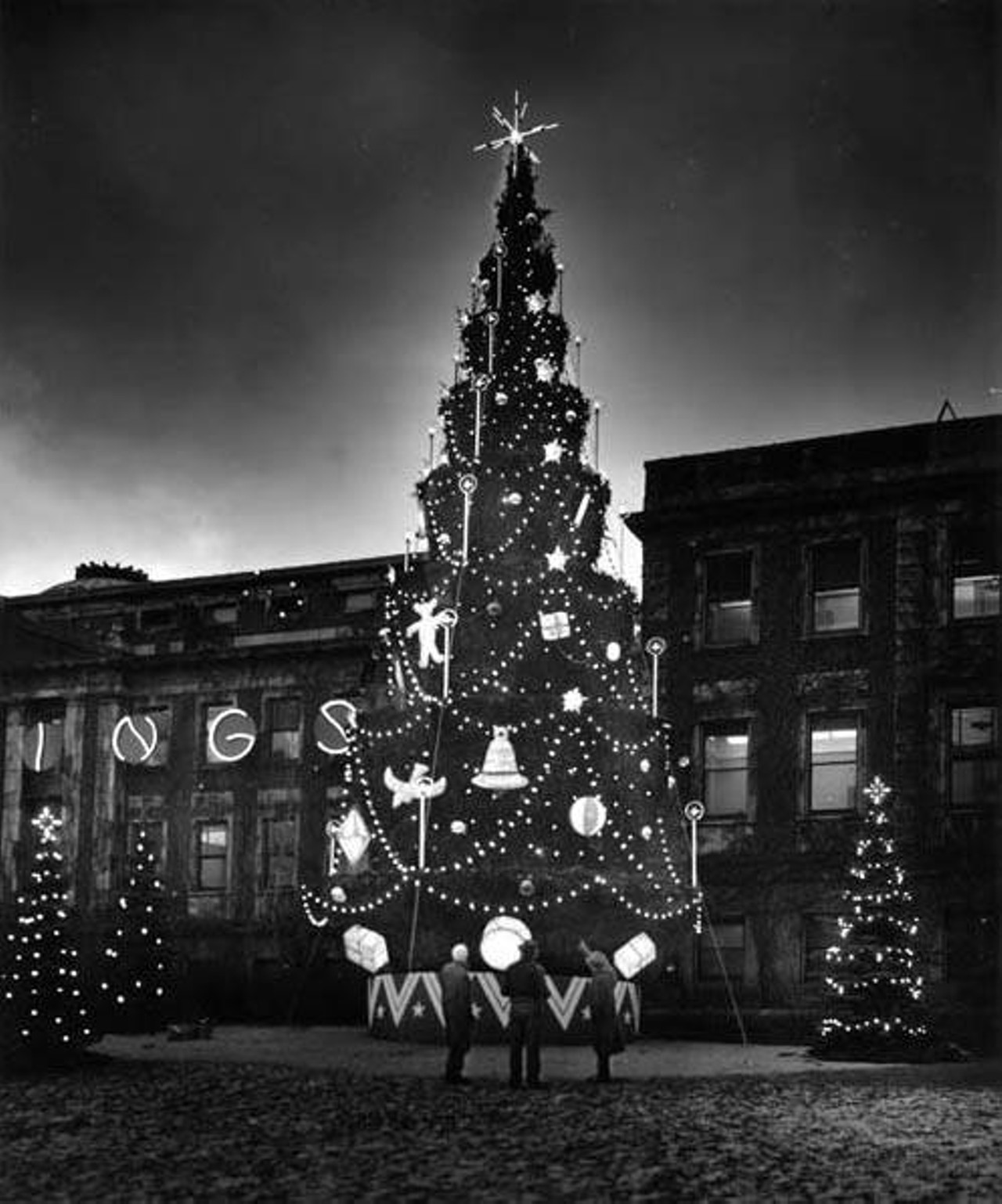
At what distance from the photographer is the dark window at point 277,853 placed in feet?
160

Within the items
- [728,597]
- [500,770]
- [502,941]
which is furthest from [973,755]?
[502,941]

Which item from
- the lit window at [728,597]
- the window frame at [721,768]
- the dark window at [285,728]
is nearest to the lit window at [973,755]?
the window frame at [721,768]

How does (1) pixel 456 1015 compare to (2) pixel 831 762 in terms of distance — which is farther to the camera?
(2) pixel 831 762

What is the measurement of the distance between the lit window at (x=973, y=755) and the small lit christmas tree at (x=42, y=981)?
18.2 m

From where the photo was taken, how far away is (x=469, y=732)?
30.2 m

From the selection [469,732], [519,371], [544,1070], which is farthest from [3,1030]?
[519,371]

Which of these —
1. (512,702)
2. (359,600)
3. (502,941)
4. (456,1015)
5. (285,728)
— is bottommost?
(456,1015)

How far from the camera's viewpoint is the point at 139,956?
114 ft

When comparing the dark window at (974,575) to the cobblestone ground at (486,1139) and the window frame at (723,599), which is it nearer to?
the window frame at (723,599)

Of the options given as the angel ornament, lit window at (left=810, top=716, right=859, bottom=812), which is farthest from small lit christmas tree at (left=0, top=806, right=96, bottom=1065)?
lit window at (left=810, top=716, right=859, bottom=812)

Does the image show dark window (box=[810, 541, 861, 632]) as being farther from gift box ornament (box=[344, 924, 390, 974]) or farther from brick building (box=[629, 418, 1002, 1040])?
gift box ornament (box=[344, 924, 390, 974])

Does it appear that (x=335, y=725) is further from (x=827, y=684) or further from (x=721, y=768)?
(x=827, y=684)

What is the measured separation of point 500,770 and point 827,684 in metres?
11.0

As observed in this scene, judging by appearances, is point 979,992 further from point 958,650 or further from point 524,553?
point 524,553
